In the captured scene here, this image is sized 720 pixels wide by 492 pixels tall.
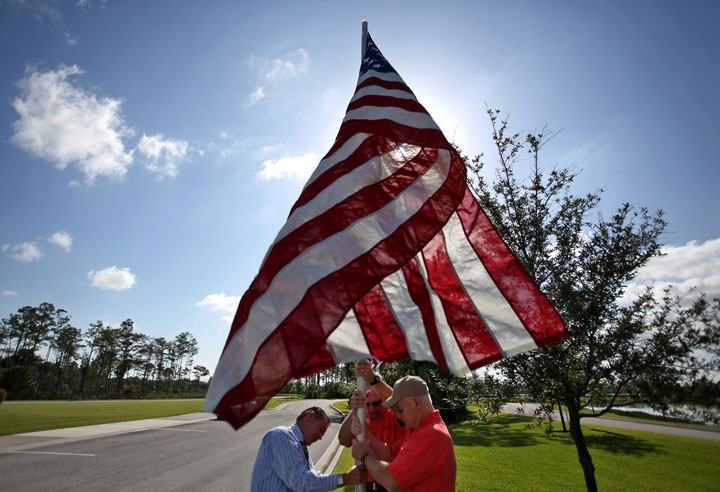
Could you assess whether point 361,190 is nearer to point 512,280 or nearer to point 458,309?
point 458,309

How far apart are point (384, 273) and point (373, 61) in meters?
2.92

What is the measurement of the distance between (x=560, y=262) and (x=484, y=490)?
18.5 feet

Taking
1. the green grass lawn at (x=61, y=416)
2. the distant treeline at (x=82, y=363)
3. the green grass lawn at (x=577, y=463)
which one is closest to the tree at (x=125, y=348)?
the distant treeline at (x=82, y=363)

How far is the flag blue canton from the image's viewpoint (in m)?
4.40

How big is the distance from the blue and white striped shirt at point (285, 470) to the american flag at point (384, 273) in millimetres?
693

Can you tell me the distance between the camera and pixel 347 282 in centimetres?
281

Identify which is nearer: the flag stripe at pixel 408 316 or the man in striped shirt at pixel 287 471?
the man in striped shirt at pixel 287 471

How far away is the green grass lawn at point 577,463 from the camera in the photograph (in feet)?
29.7

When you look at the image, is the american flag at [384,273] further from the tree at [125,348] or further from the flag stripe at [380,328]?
the tree at [125,348]

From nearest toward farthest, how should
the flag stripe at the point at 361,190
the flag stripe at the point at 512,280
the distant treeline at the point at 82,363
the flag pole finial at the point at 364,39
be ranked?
the flag stripe at the point at 361,190
the flag stripe at the point at 512,280
the flag pole finial at the point at 364,39
the distant treeline at the point at 82,363

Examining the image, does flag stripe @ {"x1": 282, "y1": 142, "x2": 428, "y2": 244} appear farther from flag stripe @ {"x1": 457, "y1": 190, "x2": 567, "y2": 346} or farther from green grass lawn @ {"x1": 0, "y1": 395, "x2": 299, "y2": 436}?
green grass lawn @ {"x1": 0, "y1": 395, "x2": 299, "y2": 436}

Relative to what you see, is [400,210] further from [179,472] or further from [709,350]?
[179,472]

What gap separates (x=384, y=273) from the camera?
9.59 ft

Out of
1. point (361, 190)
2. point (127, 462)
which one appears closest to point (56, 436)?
point (127, 462)
